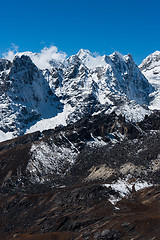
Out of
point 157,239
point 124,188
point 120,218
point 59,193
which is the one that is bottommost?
point 157,239

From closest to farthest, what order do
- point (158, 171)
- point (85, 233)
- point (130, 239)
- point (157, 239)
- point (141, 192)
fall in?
point (157, 239) → point (130, 239) → point (85, 233) → point (141, 192) → point (158, 171)

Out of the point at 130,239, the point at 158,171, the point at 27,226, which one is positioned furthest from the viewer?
the point at 158,171

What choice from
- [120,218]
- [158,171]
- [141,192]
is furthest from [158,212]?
[158,171]

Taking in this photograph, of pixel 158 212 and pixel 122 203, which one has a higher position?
pixel 122 203

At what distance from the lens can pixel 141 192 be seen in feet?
539

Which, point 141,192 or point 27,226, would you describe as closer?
point 27,226

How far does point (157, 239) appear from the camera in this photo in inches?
3875

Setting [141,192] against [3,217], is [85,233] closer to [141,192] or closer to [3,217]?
[141,192]

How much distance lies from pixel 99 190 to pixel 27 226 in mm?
39029

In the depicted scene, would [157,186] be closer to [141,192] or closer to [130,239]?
[141,192]

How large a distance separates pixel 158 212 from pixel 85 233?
1102 inches

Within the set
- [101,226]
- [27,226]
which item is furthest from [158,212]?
[27,226]

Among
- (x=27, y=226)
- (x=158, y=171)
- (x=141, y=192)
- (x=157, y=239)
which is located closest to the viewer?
(x=157, y=239)

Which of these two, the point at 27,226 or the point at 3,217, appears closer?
the point at 27,226
